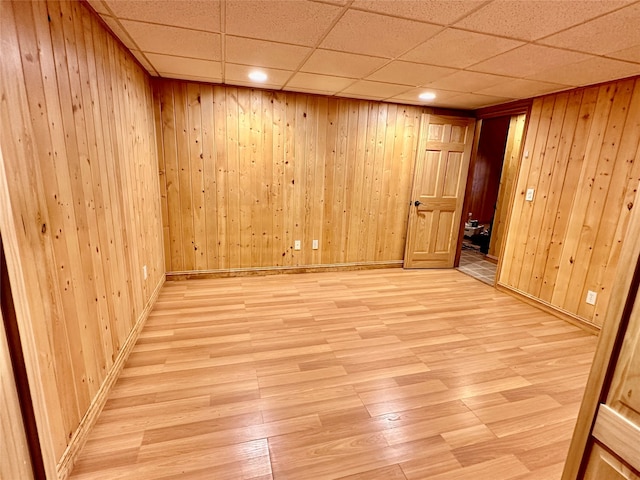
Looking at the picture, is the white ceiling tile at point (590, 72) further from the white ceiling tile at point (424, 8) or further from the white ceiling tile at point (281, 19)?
the white ceiling tile at point (281, 19)

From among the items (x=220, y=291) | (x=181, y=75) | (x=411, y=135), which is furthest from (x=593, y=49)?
(x=220, y=291)

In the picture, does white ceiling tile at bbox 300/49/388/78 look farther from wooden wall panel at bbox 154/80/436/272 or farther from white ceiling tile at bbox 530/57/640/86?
white ceiling tile at bbox 530/57/640/86

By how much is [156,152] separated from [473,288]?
4090 millimetres

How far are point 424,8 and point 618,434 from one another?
1.90 m

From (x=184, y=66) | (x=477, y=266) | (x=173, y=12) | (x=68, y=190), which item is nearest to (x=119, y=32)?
(x=173, y=12)

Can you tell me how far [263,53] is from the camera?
2379 mm

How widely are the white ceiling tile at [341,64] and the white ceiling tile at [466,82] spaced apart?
74 cm

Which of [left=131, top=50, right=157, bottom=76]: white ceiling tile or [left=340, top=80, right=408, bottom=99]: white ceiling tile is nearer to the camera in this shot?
[left=131, top=50, right=157, bottom=76]: white ceiling tile

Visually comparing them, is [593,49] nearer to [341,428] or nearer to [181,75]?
[341,428]

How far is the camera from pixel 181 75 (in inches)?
122

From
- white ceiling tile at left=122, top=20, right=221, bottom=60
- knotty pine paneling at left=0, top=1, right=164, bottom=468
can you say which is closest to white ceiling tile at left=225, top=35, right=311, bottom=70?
white ceiling tile at left=122, top=20, right=221, bottom=60

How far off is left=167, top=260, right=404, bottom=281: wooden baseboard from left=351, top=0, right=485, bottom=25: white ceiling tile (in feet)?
10.0

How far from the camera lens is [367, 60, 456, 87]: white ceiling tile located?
2.53 m

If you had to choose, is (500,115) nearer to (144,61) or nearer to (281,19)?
(281,19)
